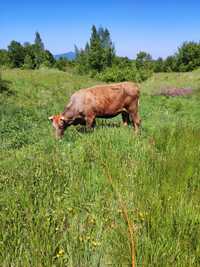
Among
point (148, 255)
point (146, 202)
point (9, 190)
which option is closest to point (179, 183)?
point (146, 202)

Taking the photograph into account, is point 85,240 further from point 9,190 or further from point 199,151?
point 199,151

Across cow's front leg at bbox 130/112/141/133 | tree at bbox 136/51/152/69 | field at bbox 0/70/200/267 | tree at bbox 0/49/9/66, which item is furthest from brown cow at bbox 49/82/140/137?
tree at bbox 136/51/152/69

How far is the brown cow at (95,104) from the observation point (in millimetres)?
8916

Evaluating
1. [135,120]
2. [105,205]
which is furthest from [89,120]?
[105,205]

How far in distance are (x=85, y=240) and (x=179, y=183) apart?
62.4 inches

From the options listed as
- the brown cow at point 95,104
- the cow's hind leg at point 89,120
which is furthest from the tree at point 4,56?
the cow's hind leg at point 89,120

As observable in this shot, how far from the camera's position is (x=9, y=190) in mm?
3980

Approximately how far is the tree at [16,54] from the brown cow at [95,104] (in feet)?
220

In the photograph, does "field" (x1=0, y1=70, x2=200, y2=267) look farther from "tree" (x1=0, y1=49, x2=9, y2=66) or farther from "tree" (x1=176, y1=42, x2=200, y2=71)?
"tree" (x1=176, y1=42, x2=200, y2=71)

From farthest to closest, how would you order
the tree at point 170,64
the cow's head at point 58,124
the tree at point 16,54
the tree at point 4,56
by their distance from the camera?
the tree at point 170,64, the tree at point 16,54, the tree at point 4,56, the cow's head at point 58,124

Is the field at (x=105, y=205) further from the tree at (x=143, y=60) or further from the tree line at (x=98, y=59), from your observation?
the tree at (x=143, y=60)

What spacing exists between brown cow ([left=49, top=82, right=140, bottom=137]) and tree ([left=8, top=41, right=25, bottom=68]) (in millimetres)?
66993

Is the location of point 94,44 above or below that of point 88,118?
above

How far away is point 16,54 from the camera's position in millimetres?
71938
